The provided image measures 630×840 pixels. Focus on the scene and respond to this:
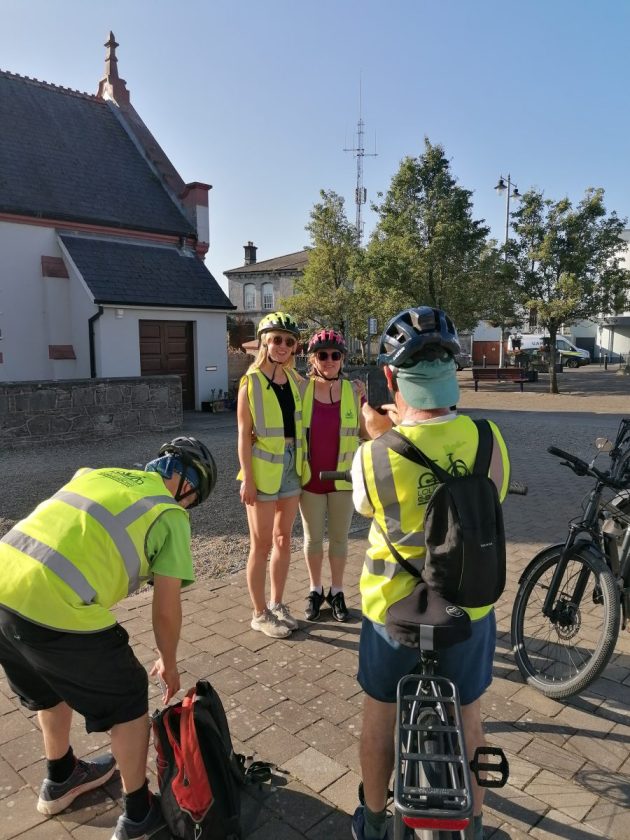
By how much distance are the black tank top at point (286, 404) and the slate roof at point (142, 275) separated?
41.2 ft

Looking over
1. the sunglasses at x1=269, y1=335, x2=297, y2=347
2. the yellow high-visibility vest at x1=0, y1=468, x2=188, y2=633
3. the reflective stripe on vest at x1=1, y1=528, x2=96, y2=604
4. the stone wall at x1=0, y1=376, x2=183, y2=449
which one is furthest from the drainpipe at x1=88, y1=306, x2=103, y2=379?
the reflective stripe on vest at x1=1, y1=528, x2=96, y2=604

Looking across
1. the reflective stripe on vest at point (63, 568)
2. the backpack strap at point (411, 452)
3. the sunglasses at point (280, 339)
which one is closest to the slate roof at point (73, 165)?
the sunglasses at point (280, 339)

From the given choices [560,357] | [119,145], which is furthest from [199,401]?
[560,357]

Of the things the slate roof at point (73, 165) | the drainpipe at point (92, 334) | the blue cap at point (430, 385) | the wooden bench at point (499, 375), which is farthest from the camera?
the wooden bench at point (499, 375)

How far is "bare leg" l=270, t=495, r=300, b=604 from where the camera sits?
4188 millimetres

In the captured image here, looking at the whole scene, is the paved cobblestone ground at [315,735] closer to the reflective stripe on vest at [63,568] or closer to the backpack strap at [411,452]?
the reflective stripe on vest at [63,568]

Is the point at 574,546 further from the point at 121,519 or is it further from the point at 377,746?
the point at 121,519

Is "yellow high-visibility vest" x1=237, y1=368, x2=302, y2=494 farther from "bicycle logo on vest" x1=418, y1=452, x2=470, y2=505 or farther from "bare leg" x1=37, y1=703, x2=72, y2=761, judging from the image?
"bicycle logo on vest" x1=418, y1=452, x2=470, y2=505

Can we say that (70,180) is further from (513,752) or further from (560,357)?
(560,357)

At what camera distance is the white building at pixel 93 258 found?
16016 millimetres

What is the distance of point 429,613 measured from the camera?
1871 mm

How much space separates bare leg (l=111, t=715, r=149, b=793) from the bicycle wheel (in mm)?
2206

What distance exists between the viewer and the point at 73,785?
2619mm

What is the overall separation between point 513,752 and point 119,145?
21.7 metres
